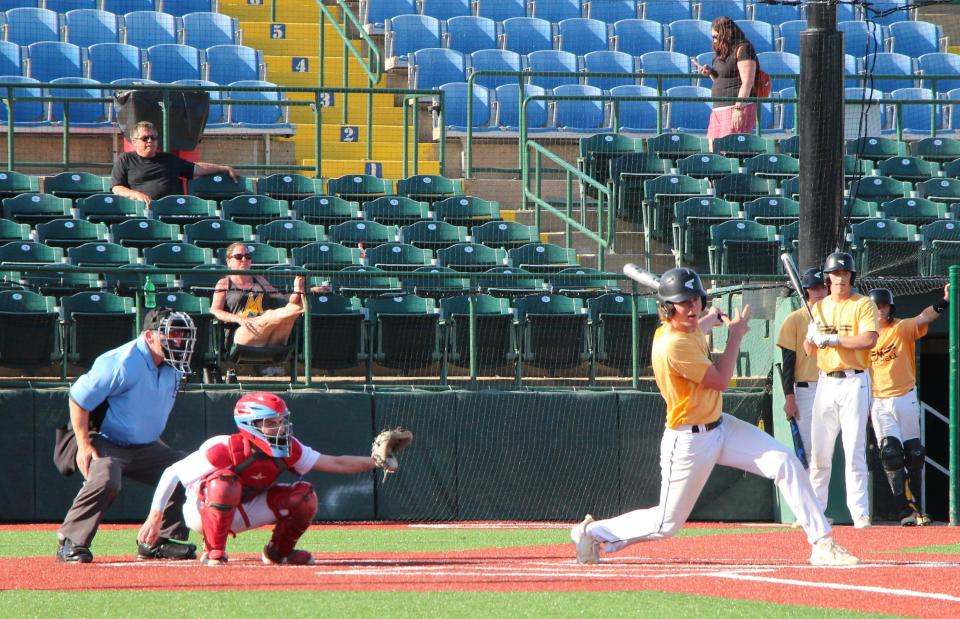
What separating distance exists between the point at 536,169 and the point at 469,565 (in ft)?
32.8

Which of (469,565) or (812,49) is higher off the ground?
(812,49)

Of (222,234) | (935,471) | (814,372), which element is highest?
(222,234)

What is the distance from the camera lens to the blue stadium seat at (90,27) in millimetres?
20094

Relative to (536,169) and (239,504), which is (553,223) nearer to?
(536,169)

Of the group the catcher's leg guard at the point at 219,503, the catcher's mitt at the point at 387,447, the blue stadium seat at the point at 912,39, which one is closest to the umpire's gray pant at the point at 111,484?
the catcher's leg guard at the point at 219,503

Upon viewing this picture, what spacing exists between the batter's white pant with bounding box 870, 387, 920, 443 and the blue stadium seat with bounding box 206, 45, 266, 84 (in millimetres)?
10673

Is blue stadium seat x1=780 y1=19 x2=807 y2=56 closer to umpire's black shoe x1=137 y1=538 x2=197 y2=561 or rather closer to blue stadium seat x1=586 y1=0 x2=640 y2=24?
blue stadium seat x1=586 y1=0 x2=640 y2=24

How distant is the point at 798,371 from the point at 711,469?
410cm

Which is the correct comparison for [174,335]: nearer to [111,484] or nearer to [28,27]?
[111,484]

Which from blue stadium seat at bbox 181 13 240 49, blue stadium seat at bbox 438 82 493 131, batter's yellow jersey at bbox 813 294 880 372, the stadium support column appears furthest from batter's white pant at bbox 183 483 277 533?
blue stadium seat at bbox 181 13 240 49

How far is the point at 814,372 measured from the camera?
11484mm

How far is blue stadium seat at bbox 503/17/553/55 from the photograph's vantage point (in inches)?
856

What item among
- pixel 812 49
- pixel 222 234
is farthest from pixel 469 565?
pixel 222 234

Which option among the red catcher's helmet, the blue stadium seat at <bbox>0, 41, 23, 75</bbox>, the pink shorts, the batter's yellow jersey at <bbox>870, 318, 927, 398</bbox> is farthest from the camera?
the blue stadium seat at <bbox>0, 41, 23, 75</bbox>
